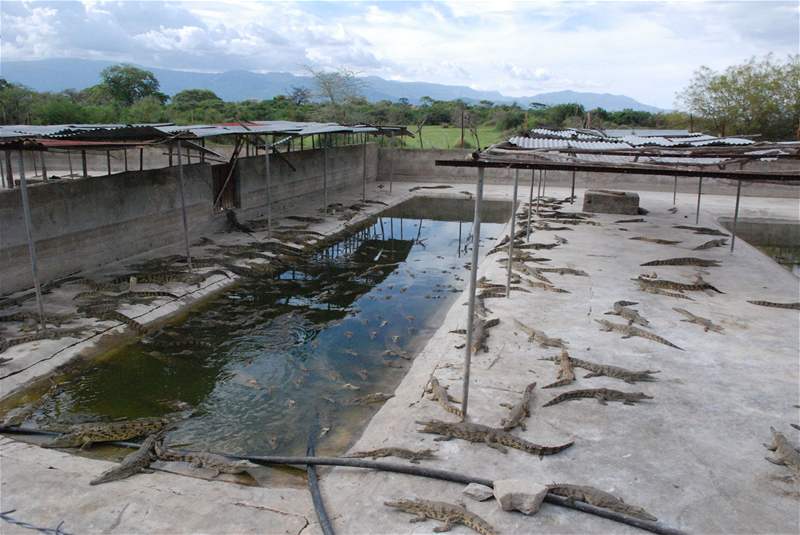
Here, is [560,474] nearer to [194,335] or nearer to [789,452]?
[789,452]

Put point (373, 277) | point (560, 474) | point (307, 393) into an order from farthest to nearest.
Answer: point (373, 277) < point (307, 393) < point (560, 474)

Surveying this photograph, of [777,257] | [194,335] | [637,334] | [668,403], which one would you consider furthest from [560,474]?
[777,257]

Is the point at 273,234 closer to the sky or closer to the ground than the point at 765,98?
closer to the ground

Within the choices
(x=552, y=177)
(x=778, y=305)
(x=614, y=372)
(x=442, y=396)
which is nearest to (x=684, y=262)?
(x=778, y=305)

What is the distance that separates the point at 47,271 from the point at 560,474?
9282mm

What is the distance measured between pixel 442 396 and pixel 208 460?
2480 mm

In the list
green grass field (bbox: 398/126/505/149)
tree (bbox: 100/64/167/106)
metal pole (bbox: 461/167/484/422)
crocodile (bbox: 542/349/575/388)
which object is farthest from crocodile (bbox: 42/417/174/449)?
tree (bbox: 100/64/167/106)

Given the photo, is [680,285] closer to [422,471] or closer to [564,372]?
[564,372]

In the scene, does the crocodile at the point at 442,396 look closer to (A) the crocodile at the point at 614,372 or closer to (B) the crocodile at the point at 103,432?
(A) the crocodile at the point at 614,372

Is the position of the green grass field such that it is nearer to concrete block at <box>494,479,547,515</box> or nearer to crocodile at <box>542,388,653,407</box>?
crocodile at <box>542,388,653,407</box>

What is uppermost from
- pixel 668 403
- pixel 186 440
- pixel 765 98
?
pixel 765 98

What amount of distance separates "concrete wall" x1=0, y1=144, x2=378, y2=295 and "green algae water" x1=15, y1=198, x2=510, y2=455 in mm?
2737

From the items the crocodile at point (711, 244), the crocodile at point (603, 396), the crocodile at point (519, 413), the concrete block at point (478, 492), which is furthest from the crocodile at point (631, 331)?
the crocodile at point (711, 244)

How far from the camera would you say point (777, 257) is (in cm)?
1509
